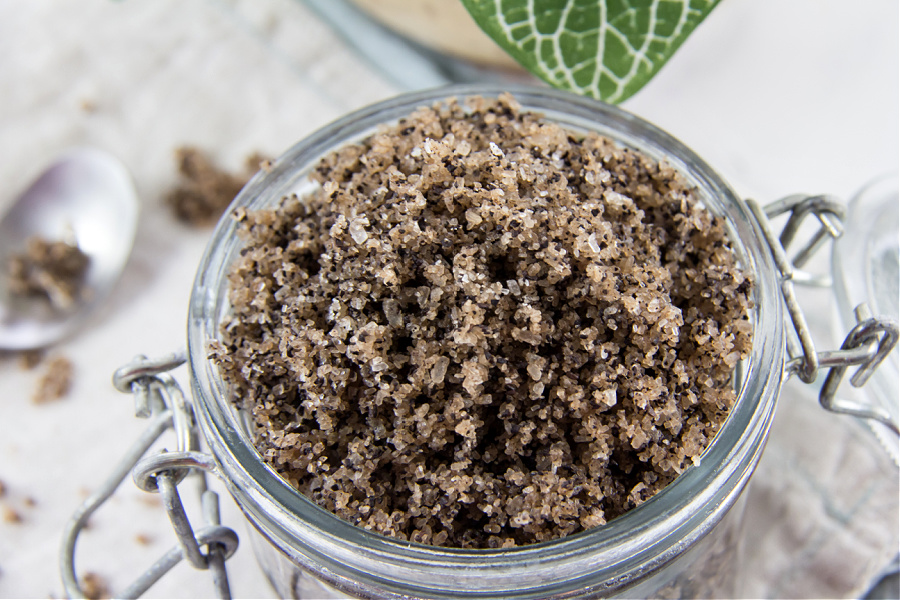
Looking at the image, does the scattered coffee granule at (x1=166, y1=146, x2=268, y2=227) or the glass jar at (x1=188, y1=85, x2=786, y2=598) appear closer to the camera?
the glass jar at (x1=188, y1=85, x2=786, y2=598)

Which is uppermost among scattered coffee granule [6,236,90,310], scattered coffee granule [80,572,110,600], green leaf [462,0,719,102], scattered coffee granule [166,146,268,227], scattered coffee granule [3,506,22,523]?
green leaf [462,0,719,102]

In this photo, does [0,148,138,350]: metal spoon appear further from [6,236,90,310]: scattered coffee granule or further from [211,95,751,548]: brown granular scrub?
[211,95,751,548]: brown granular scrub

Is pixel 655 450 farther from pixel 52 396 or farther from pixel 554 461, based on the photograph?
pixel 52 396

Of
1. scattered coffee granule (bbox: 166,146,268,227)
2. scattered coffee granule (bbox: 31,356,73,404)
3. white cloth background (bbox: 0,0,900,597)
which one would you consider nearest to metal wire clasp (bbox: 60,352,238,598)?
white cloth background (bbox: 0,0,900,597)

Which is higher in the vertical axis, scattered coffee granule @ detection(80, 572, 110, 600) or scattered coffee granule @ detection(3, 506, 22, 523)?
scattered coffee granule @ detection(3, 506, 22, 523)

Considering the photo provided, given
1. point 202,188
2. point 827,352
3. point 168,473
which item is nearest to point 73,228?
point 202,188

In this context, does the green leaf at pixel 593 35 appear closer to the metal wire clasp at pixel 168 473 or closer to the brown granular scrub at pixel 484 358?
the brown granular scrub at pixel 484 358

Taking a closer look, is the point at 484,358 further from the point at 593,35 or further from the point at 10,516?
the point at 10,516

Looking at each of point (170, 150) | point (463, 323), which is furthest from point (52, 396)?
point (463, 323)
